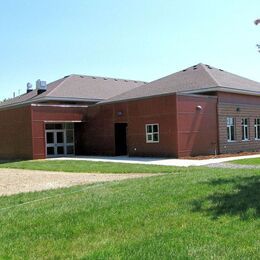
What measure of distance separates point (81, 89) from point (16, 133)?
8.28 meters

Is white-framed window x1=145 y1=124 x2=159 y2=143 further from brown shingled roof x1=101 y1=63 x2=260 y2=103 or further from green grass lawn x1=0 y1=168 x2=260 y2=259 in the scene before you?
green grass lawn x1=0 y1=168 x2=260 y2=259

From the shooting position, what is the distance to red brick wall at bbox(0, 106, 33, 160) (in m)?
31.5

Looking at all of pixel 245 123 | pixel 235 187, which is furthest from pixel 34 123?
pixel 235 187

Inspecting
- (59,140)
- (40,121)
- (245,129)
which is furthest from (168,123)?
(59,140)

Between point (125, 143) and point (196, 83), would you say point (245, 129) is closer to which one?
point (196, 83)

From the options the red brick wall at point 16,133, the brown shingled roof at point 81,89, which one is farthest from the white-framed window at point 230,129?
the red brick wall at point 16,133

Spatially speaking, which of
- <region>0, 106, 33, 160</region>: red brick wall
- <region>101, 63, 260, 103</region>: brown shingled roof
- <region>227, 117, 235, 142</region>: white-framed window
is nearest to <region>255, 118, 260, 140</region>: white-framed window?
<region>101, 63, 260, 103</region>: brown shingled roof

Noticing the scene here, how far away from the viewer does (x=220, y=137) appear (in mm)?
30094

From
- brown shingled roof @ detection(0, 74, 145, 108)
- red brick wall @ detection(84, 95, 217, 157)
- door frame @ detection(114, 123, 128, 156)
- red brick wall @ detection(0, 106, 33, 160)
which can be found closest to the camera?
red brick wall @ detection(84, 95, 217, 157)

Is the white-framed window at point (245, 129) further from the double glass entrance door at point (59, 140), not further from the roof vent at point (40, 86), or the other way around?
Answer: the roof vent at point (40, 86)

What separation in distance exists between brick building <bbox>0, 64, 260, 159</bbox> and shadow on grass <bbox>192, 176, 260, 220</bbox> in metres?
17.4

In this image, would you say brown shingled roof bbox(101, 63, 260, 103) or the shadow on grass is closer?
the shadow on grass

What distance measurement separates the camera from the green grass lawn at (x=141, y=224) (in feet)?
18.8

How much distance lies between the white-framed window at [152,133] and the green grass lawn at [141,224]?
18.3 m
